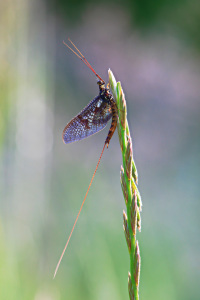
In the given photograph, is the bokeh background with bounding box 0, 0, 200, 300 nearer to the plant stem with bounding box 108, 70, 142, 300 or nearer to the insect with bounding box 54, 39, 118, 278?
the insect with bounding box 54, 39, 118, 278

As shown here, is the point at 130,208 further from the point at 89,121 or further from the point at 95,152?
the point at 95,152

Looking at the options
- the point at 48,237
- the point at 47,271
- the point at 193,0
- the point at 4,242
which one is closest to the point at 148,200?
the point at 48,237

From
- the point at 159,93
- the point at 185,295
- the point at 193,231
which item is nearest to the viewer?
the point at 185,295

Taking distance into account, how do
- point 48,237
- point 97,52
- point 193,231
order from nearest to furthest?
1. point 48,237
2. point 193,231
3. point 97,52

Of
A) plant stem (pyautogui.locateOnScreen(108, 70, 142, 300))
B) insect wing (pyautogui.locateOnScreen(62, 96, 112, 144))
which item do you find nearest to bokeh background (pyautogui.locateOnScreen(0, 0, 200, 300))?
insect wing (pyautogui.locateOnScreen(62, 96, 112, 144))

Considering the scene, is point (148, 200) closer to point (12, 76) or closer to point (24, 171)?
point (24, 171)

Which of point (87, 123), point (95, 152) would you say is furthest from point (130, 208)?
point (95, 152)
